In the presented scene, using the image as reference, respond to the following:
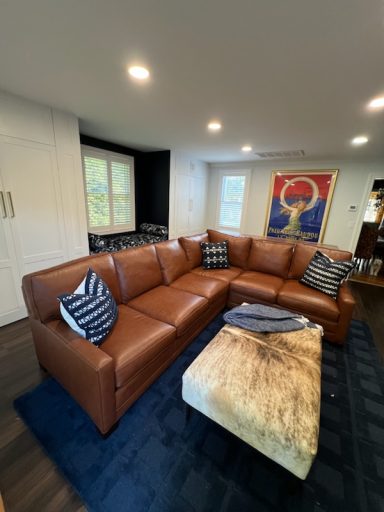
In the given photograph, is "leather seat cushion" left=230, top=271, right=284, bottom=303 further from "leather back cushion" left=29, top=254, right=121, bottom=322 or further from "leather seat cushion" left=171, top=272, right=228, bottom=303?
"leather back cushion" left=29, top=254, right=121, bottom=322

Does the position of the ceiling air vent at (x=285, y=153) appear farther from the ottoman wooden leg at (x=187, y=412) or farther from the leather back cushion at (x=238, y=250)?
the ottoman wooden leg at (x=187, y=412)

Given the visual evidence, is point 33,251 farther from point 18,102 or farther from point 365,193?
point 365,193

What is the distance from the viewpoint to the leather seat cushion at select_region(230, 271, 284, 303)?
2.45 m

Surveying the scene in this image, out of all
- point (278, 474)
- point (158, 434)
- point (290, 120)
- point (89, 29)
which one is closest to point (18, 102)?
point (89, 29)

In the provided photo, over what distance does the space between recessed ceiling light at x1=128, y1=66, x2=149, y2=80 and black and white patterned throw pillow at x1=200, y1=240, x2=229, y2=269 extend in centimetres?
201

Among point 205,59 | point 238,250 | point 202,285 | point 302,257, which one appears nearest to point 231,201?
point 238,250

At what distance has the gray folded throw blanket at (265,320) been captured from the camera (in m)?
1.67

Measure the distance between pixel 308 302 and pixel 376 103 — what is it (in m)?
1.95

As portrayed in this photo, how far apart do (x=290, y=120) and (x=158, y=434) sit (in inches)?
124

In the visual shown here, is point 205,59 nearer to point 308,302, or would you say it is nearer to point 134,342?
point 134,342

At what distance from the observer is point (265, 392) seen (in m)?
1.12

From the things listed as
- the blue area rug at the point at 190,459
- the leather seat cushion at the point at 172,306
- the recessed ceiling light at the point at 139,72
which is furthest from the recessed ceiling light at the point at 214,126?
the blue area rug at the point at 190,459

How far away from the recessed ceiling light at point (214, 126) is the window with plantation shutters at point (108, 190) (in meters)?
2.11

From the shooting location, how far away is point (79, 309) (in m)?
1.28
